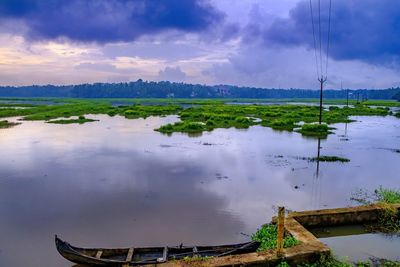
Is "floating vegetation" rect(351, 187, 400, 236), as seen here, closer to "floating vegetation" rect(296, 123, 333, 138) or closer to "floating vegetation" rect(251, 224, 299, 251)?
"floating vegetation" rect(251, 224, 299, 251)

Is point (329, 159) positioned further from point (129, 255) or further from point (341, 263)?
point (129, 255)

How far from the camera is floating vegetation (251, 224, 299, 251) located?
27.3ft

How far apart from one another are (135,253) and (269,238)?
352cm

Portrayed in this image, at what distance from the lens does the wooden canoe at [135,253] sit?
7.32 metres

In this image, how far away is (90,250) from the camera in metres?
7.71

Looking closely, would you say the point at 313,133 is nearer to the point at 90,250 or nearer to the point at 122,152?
the point at 122,152

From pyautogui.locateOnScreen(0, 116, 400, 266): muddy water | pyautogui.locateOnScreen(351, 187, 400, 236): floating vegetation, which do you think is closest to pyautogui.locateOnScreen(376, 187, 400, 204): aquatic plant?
pyautogui.locateOnScreen(351, 187, 400, 236): floating vegetation

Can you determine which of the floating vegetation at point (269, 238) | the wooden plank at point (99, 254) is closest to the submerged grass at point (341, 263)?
the floating vegetation at point (269, 238)

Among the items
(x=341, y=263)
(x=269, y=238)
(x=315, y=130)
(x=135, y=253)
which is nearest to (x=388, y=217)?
(x=341, y=263)

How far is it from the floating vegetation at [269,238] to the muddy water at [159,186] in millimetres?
479

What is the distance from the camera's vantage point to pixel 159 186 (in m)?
14.2

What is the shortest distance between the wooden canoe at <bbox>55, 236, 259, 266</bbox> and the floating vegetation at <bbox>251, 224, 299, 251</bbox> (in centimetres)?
57

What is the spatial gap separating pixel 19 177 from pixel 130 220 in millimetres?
7742

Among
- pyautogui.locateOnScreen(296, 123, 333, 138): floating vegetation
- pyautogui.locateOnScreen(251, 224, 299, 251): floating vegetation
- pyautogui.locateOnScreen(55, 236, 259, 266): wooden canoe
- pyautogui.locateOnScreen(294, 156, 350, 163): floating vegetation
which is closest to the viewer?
pyautogui.locateOnScreen(55, 236, 259, 266): wooden canoe
